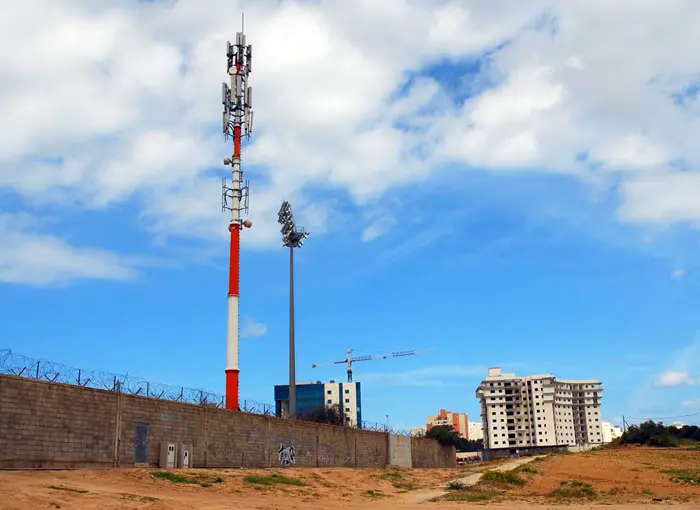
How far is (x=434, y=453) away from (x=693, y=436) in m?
54.3

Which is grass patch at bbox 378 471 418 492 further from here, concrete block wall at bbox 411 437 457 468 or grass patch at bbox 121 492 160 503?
grass patch at bbox 121 492 160 503

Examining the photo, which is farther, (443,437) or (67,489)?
(443,437)

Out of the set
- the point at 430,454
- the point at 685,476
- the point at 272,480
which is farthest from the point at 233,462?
the point at 430,454

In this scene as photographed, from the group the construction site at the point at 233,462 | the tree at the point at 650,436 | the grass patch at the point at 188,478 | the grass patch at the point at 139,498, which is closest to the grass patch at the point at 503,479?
the construction site at the point at 233,462

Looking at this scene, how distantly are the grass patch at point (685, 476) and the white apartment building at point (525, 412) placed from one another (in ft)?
421

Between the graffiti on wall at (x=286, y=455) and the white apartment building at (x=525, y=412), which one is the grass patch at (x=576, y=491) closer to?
the graffiti on wall at (x=286, y=455)

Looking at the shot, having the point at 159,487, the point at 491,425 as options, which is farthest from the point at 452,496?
the point at 491,425

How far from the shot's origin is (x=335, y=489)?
4359 cm

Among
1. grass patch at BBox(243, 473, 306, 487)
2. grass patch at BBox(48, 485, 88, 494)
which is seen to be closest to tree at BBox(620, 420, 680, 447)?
grass patch at BBox(243, 473, 306, 487)

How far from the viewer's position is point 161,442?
3938cm

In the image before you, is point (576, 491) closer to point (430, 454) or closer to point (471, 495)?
point (471, 495)

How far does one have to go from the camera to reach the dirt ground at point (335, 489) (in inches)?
1005

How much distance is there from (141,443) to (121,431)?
6.40ft

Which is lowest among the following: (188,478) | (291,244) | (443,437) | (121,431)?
(443,437)
